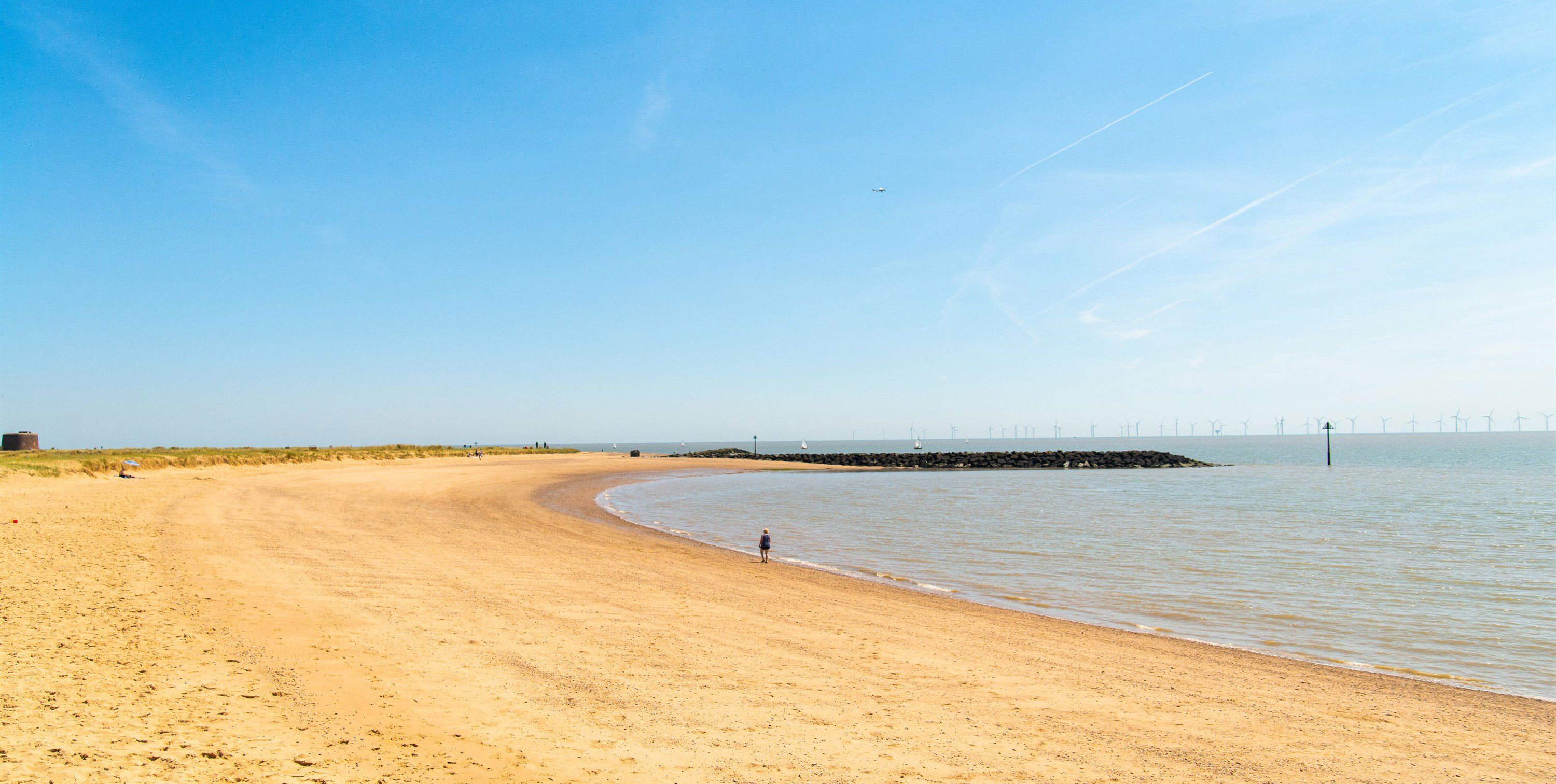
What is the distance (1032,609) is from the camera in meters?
15.8

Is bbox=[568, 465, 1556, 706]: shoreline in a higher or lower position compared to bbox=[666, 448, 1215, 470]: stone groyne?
higher

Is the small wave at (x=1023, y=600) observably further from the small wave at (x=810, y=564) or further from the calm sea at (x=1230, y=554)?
the small wave at (x=810, y=564)

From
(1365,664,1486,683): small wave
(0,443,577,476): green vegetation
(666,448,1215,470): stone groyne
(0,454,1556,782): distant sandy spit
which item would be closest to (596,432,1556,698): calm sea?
(1365,664,1486,683): small wave

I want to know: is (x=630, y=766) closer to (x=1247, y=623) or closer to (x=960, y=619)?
(x=960, y=619)

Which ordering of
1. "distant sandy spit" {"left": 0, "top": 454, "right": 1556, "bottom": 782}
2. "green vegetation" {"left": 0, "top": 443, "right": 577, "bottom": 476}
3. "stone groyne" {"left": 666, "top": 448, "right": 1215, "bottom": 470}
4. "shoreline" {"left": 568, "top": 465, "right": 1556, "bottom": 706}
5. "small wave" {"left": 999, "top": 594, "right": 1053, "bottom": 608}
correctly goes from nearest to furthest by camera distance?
"distant sandy spit" {"left": 0, "top": 454, "right": 1556, "bottom": 782}, "shoreline" {"left": 568, "top": 465, "right": 1556, "bottom": 706}, "small wave" {"left": 999, "top": 594, "right": 1053, "bottom": 608}, "green vegetation" {"left": 0, "top": 443, "right": 577, "bottom": 476}, "stone groyne" {"left": 666, "top": 448, "right": 1215, "bottom": 470}

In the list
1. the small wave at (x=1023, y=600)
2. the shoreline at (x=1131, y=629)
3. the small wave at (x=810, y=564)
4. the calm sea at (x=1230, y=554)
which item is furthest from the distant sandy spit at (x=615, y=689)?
the small wave at (x=810, y=564)

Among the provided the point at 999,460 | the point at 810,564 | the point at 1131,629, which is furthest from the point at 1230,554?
the point at 999,460

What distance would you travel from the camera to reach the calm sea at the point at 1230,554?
546 inches

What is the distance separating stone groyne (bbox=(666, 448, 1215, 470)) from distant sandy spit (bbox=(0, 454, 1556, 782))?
83735mm

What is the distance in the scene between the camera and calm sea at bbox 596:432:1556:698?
546 inches

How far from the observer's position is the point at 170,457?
4144 centimetres

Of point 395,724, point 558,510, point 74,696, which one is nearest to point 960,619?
point 395,724

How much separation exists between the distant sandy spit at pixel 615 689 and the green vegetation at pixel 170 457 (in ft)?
62.6

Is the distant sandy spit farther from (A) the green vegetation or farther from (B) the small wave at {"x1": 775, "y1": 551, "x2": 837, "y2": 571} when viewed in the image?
(A) the green vegetation
